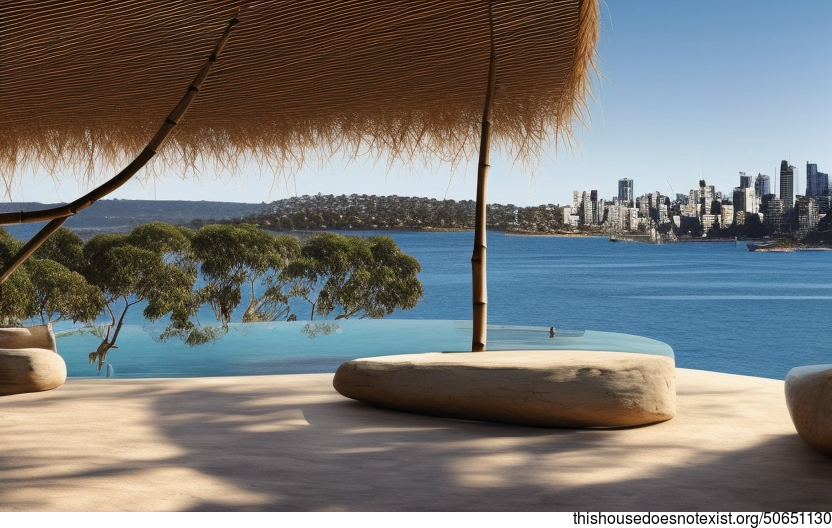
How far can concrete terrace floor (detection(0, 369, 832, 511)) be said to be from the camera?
177 cm

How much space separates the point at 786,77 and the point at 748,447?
28.1m

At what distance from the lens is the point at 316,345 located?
29.6ft

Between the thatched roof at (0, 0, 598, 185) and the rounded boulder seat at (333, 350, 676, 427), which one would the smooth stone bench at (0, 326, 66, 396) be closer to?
the thatched roof at (0, 0, 598, 185)

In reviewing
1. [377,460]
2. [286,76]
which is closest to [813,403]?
[377,460]

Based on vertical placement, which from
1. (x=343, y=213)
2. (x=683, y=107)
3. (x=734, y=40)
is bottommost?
(x=343, y=213)

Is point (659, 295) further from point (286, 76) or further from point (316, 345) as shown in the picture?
point (286, 76)

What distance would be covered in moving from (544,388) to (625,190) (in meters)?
26.5

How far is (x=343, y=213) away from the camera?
1289 cm

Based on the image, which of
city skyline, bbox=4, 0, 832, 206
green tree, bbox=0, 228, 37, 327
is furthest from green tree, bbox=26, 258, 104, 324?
city skyline, bbox=4, 0, 832, 206

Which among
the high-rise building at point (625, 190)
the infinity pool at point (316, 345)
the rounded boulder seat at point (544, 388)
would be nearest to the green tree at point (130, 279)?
the infinity pool at point (316, 345)

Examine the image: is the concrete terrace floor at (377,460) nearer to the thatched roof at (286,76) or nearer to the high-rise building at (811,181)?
the thatched roof at (286,76)

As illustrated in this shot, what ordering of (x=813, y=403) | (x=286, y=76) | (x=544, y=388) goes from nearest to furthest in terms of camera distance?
(x=813, y=403)
(x=544, y=388)
(x=286, y=76)
